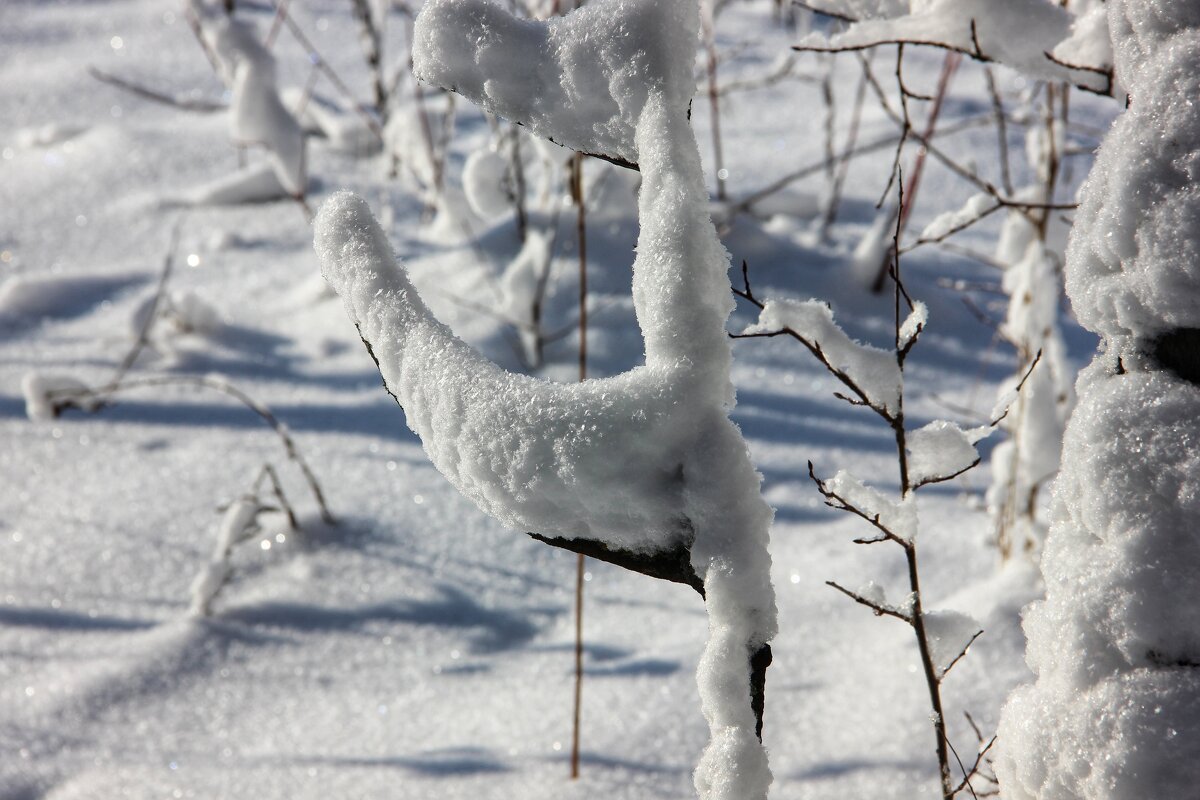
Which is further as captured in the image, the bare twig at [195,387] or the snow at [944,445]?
the bare twig at [195,387]

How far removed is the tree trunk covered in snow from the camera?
1.85 feet

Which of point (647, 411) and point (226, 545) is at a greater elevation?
point (647, 411)

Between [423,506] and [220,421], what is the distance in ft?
1.99

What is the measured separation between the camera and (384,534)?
1748 mm

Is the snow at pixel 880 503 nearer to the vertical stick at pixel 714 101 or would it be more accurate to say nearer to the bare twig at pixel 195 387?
the bare twig at pixel 195 387

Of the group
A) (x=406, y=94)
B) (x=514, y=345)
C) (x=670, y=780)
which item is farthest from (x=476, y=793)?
(x=406, y=94)

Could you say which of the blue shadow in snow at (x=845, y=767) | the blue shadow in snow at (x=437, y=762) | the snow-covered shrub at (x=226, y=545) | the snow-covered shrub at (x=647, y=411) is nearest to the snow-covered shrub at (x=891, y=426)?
the snow-covered shrub at (x=647, y=411)

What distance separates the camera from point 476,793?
1191 mm

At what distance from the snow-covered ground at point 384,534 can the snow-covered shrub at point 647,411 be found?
2.32 feet

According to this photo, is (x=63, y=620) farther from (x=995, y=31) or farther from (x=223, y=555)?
(x=995, y=31)

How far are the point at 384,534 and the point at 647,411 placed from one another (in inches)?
50.4

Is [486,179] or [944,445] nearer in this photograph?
[944,445]

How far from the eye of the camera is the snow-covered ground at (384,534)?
Answer: 1271 mm

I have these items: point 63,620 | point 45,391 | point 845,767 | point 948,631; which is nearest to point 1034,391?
point 845,767
